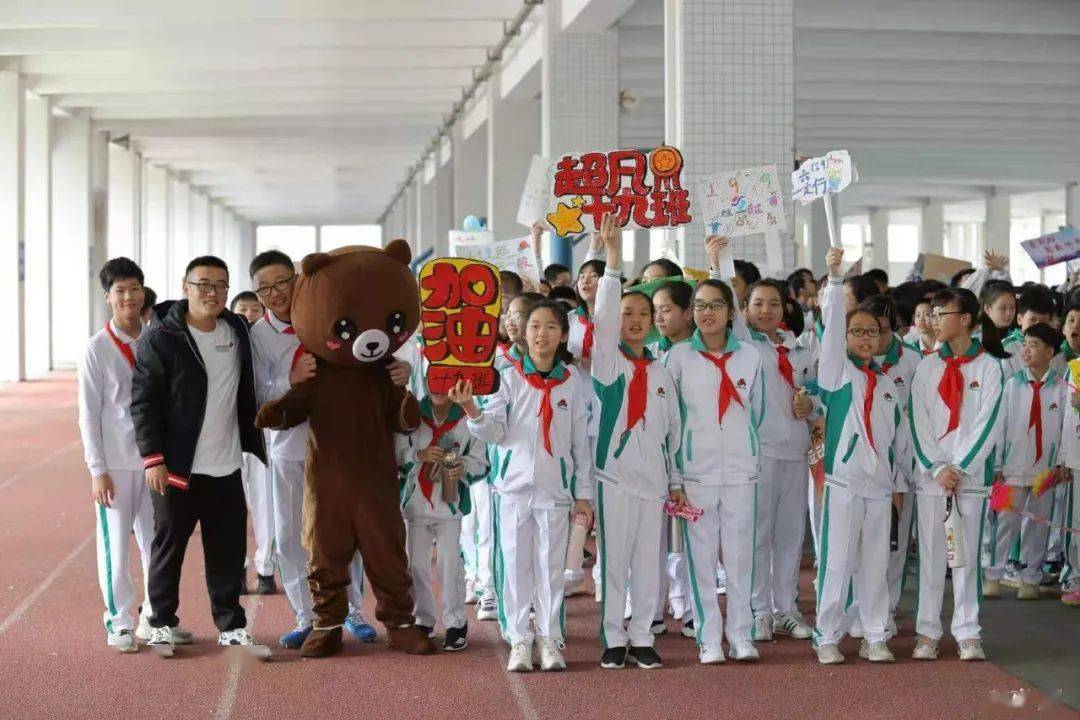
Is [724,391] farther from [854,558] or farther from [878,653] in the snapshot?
[878,653]

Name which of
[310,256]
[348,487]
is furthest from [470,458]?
[310,256]

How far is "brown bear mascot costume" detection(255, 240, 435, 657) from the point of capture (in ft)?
18.7

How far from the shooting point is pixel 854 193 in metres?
40.5

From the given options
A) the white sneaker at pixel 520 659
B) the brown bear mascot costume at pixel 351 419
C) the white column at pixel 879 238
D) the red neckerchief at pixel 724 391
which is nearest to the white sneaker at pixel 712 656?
the white sneaker at pixel 520 659

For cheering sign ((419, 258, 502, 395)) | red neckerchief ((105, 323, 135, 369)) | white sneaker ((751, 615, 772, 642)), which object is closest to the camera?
cheering sign ((419, 258, 502, 395))

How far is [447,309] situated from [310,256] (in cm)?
66

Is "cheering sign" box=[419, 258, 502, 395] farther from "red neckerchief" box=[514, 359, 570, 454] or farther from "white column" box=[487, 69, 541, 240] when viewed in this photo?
"white column" box=[487, 69, 541, 240]

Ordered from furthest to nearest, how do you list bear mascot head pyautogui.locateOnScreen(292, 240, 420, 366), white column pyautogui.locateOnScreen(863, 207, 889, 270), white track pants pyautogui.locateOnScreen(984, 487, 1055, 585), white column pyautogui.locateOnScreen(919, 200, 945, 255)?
white column pyautogui.locateOnScreen(863, 207, 889, 270)
white column pyautogui.locateOnScreen(919, 200, 945, 255)
white track pants pyautogui.locateOnScreen(984, 487, 1055, 585)
bear mascot head pyautogui.locateOnScreen(292, 240, 420, 366)

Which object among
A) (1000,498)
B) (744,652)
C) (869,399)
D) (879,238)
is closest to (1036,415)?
(1000,498)

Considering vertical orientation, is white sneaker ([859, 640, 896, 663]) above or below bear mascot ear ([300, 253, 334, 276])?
below

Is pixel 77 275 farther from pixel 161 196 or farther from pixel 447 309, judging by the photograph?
pixel 447 309

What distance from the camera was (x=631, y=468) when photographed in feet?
19.0

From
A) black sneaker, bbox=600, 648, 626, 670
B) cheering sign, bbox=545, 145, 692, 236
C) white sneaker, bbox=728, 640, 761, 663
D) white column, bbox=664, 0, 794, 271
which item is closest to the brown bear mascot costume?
black sneaker, bbox=600, 648, 626, 670

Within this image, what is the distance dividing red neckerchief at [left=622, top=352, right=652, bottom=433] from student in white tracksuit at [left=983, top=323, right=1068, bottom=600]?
2562mm
